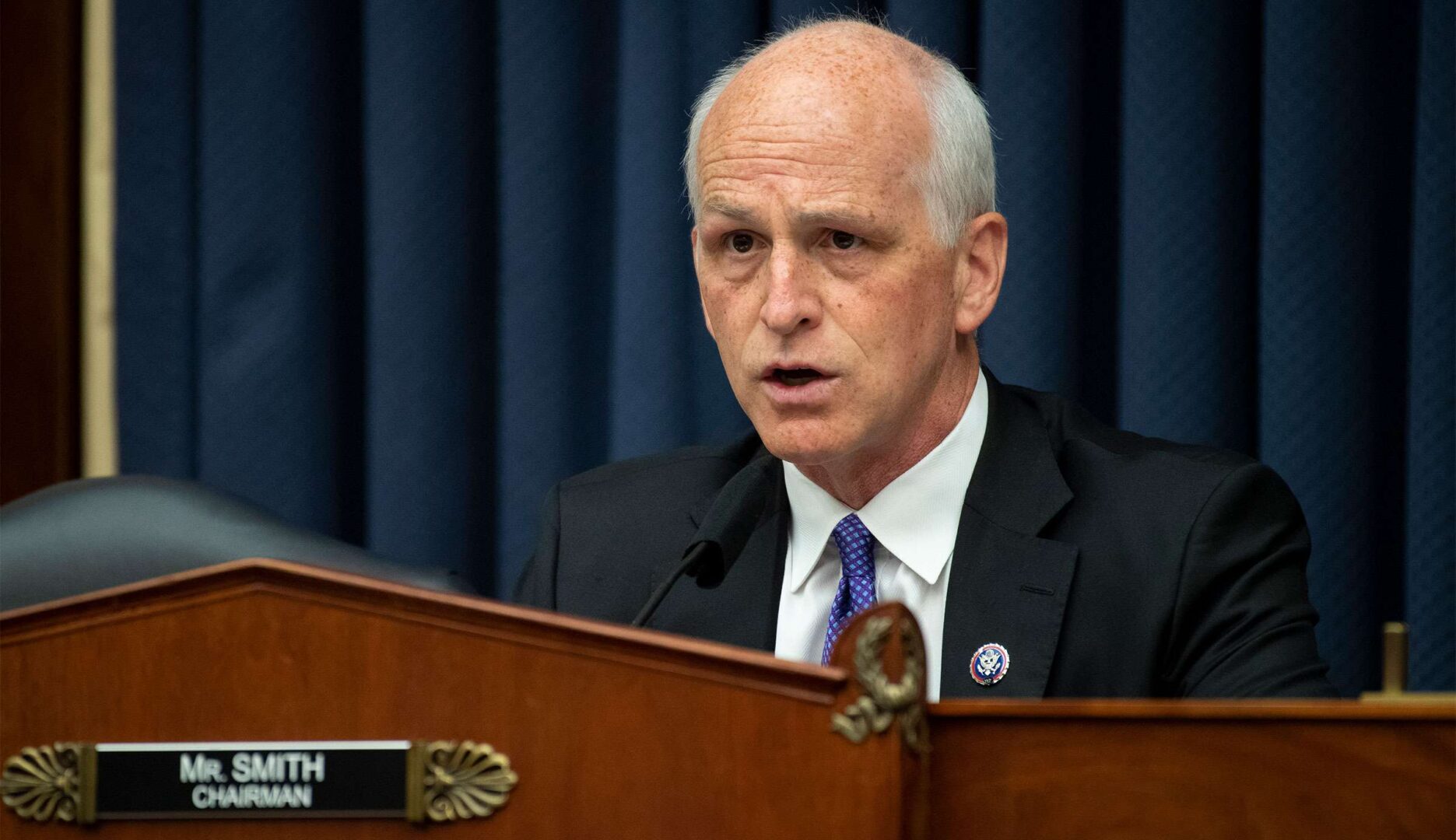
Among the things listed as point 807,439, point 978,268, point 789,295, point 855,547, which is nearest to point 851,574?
point 855,547

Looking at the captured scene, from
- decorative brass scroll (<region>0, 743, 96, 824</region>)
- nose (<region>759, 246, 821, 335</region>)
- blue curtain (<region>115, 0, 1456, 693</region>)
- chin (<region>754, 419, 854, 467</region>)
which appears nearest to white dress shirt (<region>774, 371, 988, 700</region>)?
chin (<region>754, 419, 854, 467</region>)

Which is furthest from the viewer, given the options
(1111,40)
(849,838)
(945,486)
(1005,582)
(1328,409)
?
(1111,40)

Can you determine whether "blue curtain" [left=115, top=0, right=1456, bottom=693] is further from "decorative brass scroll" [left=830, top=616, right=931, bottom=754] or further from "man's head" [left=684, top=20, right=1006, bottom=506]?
"decorative brass scroll" [left=830, top=616, right=931, bottom=754]

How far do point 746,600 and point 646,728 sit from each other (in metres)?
0.70

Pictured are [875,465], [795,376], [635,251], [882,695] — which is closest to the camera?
[882,695]

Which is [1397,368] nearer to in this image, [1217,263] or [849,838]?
[1217,263]

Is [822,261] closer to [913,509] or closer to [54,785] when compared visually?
[913,509]

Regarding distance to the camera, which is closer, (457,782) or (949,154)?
(457,782)

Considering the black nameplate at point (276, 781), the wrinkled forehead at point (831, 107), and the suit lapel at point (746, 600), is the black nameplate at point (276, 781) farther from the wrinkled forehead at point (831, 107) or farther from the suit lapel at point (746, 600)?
the wrinkled forehead at point (831, 107)

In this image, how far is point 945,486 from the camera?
5.04 ft

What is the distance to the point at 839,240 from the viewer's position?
1456mm

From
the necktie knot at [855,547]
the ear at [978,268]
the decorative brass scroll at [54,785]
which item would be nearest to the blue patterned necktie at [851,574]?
the necktie knot at [855,547]

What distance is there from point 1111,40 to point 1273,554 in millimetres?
904

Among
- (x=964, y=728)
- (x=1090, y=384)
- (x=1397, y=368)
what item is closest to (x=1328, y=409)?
(x=1397, y=368)
